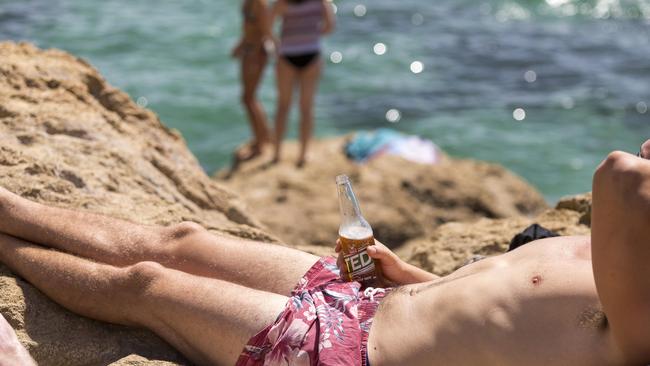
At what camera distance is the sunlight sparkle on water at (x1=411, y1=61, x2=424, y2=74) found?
14.6 m

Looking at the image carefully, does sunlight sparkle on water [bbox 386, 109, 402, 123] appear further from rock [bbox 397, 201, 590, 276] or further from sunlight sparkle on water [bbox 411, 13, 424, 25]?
rock [bbox 397, 201, 590, 276]

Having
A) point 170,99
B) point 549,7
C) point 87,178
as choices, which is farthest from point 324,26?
point 549,7

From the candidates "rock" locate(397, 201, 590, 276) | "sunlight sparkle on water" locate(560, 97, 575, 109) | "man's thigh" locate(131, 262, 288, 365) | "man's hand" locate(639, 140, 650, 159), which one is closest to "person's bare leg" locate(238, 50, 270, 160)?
"sunlight sparkle on water" locate(560, 97, 575, 109)

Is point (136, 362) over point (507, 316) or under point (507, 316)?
under

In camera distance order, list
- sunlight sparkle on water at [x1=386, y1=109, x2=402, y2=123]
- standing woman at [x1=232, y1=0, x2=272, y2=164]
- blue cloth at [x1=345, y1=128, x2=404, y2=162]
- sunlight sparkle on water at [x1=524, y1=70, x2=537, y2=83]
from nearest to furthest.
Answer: standing woman at [x1=232, y1=0, x2=272, y2=164], blue cloth at [x1=345, y1=128, x2=404, y2=162], sunlight sparkle on water at [x1=386, y1=109, x2=402, y2=123], sunlight sparkle on water at [x1=524, y1=70, x2=537, y2=83]

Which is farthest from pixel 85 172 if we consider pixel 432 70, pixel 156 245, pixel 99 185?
pixel 432 70

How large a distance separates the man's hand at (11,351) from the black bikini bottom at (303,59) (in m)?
6.48

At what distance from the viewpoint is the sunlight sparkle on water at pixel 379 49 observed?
606 inches

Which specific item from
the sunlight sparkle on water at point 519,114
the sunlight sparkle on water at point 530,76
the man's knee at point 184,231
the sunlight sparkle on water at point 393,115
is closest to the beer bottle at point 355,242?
the man's knee at point 184,231

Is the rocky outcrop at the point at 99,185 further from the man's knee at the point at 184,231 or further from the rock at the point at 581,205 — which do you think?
the man's knee at the point at 184,231

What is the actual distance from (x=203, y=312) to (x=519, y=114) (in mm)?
10268

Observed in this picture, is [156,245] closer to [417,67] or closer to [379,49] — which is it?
[417,67]

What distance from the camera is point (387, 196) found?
862 cm

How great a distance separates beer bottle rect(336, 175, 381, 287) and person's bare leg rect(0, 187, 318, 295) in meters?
0.20
